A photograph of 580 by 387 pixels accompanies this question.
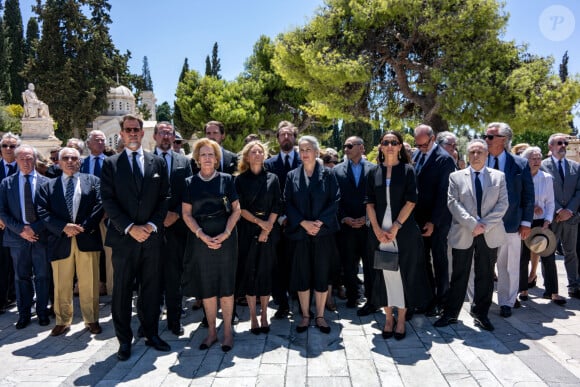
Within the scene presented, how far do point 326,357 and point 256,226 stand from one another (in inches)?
63.4

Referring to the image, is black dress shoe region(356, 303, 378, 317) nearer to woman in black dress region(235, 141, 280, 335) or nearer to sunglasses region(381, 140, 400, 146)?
woman in black dress region(235, 141, 280, 335)

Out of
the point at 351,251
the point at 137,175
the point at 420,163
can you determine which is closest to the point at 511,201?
the point at 420,163

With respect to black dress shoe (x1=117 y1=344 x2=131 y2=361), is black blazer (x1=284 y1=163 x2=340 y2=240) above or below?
above

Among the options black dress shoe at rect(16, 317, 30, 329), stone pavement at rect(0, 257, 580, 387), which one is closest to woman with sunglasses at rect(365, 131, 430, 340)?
stone pavement at rect(0, 257, 580, 387)

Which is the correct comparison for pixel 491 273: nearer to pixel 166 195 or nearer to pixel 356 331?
pixel 356 331

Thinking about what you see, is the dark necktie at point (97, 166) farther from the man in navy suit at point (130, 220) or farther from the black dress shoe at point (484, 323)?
the black dress shoe at point (484, 323)

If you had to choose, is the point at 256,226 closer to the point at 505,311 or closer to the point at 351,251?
the point at 351,251

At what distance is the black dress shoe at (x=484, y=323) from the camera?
184 inches

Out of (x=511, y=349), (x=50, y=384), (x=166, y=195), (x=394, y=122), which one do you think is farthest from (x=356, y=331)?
(x=394, y=122)

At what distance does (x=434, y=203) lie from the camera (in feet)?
16.9

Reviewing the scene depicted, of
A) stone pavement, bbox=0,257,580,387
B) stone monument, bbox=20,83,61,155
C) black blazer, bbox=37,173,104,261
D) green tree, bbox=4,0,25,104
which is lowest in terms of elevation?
stone pavement, bbox=0,257,580,387

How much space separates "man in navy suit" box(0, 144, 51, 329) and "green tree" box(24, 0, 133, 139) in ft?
101

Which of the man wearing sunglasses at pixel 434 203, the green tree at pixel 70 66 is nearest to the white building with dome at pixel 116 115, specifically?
the green tree at pixel 70 66

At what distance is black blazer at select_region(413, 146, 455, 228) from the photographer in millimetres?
5078
